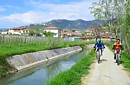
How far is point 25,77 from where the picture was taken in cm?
2317

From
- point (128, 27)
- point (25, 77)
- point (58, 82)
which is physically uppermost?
point (128, 27)

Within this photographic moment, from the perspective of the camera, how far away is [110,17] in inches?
1956

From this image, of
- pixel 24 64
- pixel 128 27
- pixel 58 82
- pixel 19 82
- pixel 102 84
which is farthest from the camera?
pixel 24 64

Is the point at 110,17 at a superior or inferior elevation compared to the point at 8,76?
superior

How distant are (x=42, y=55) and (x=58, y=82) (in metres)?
26.5

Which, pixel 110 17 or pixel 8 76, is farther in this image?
pixel 110 17

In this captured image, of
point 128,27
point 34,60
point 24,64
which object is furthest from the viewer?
point 34,60

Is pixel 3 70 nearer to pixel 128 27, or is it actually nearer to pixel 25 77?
pixel 25 77

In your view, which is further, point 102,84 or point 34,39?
point 34,39

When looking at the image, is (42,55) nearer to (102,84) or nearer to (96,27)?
(102,84)

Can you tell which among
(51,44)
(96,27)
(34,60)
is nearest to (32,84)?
(34,60)

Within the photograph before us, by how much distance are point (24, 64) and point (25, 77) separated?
220 inches

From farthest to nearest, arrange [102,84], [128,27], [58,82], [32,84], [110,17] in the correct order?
[110,17] < [128,27] < [32,84] < [102,84] < [58,82]

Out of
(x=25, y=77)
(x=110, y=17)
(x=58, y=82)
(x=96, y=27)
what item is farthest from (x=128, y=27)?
(x=96, y=27)
